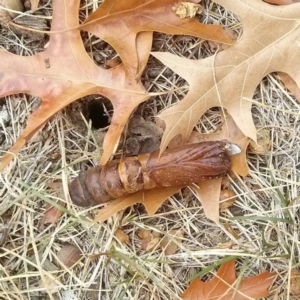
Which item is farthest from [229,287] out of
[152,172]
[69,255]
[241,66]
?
[241,66]

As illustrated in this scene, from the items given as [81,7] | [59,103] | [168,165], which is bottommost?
[168,165]

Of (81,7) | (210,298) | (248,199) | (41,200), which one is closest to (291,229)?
(248,199)

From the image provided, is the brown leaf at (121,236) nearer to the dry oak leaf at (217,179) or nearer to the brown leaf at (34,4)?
the dry oak leaf at (217,179)

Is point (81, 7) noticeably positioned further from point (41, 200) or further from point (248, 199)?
point (248, 199)

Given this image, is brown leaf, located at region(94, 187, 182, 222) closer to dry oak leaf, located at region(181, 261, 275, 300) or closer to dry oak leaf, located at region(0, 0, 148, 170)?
dry oak leaf, located at region(0, 0, 148, 170)

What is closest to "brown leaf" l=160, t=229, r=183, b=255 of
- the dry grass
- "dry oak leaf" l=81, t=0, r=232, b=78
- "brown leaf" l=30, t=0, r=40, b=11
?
the dry grass

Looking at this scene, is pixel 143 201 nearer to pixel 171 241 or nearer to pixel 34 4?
pixel 171 241
